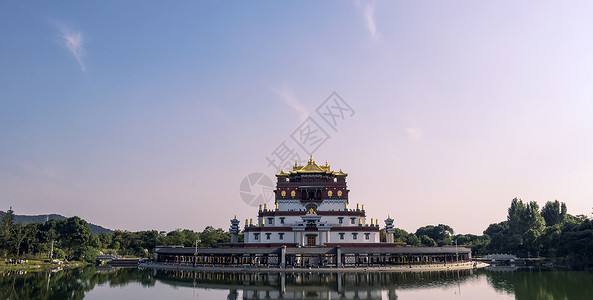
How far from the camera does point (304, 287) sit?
30922 millimetres

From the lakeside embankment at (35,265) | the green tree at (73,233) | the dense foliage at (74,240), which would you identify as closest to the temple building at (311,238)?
the dense foliage at (74,240)

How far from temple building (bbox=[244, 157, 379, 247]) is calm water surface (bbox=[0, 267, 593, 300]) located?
10.6 meters

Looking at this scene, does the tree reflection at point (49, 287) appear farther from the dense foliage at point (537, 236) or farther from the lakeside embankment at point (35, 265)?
the dense foliage at point (537, 236)

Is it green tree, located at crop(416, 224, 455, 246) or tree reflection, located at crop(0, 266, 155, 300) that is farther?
green tree, located at crop(416, 224, 455, 246)

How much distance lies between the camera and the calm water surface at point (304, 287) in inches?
1085

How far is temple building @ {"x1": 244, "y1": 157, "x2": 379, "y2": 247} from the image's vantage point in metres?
50.3

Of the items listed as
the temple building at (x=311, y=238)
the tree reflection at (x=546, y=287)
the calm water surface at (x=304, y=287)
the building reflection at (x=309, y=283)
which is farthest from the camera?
the temple building at (x=311, y=238)

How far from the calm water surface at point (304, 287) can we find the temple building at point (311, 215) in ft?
34.6

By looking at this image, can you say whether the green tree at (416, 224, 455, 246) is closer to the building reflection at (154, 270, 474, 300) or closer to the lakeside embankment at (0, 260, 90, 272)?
the building reflection at (154, 270, 474, 300)

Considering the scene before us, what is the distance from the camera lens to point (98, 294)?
29328 mm

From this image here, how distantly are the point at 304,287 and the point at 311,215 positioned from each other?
1950cm

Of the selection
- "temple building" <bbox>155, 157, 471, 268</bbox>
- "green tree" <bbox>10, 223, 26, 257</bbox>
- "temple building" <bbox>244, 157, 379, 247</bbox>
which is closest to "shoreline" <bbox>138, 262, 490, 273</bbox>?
"temple building" <bbox>155, 157, 471, 268</bbox>

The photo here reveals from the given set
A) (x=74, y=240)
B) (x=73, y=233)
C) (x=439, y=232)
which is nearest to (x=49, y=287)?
(x=73, y=233)

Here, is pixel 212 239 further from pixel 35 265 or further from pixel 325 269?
pixel 325 269
